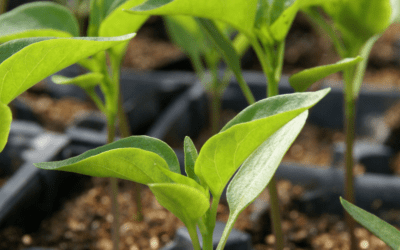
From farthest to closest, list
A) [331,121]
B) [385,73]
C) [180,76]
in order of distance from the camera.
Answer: [385,73], [180,76], [331,121]

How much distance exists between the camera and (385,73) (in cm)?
122

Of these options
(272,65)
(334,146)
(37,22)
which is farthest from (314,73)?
(334,146)

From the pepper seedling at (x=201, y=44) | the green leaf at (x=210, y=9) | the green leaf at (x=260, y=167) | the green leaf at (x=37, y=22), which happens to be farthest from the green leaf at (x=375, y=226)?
the pepper seedling at (x=201, y=44)

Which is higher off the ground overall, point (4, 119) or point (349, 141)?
point (4, 119)

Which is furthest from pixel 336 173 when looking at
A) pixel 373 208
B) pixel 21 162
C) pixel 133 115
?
pixel 21 162

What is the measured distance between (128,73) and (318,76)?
2.86 feet

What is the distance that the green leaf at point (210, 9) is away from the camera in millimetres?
274

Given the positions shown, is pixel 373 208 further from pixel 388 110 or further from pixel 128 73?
pixel 128 73

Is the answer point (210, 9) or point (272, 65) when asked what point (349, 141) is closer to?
point (272, 65)

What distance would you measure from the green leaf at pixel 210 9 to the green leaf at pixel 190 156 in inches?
Result: 3.8

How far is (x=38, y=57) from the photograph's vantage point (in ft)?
0.79

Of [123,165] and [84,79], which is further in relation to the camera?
[84,79]

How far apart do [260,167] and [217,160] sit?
0.03m

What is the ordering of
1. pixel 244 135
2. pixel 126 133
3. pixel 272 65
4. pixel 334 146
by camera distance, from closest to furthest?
pixel 244 135 < pixel 272 65 < pixel 126 133 < pixel 334 146
